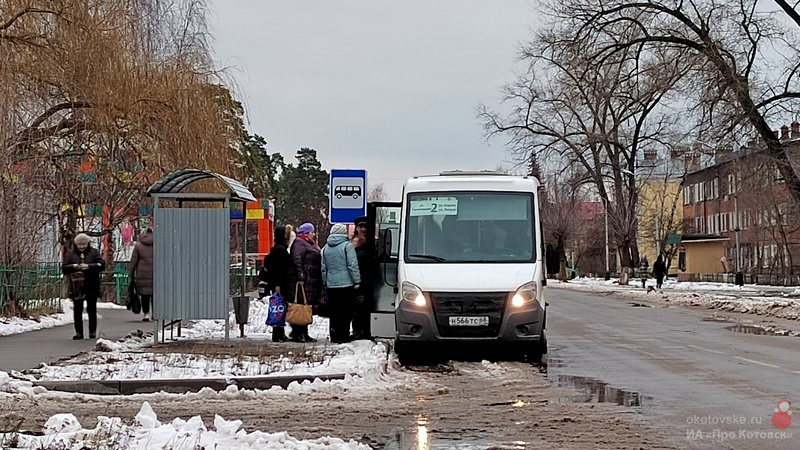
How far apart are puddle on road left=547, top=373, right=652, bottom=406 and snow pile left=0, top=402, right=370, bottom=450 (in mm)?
3449

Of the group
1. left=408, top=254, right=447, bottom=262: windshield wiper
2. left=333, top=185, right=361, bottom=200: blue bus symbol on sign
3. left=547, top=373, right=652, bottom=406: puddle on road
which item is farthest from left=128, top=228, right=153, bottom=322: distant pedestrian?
left=547, top=373, right=652, bottom=406: puddle on road

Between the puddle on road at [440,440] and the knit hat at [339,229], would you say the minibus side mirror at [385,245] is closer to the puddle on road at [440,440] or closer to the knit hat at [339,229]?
the knit hat at [339,229]

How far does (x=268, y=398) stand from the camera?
10516mm

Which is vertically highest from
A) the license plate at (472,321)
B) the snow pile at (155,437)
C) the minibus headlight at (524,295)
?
the minibus headlight at (524,295)

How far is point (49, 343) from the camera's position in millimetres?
16344

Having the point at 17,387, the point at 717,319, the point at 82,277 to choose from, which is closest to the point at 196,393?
the point at 17,387

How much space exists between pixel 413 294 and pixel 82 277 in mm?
6075

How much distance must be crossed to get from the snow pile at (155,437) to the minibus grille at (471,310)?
620 centimetres

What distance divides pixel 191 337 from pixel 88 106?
18.7ft

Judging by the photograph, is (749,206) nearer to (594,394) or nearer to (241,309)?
(241,309)

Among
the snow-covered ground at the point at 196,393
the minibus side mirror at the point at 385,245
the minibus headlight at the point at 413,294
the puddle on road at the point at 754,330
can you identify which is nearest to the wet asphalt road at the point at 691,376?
the puddle on road at the point at 754,330

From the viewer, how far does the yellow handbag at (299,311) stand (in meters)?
15.9

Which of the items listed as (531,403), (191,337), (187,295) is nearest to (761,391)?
(531,403)

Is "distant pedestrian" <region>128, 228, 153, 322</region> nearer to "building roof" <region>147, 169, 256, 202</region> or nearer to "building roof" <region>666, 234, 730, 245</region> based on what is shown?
"building roof" <region>147, 169, 256, 202</region>
